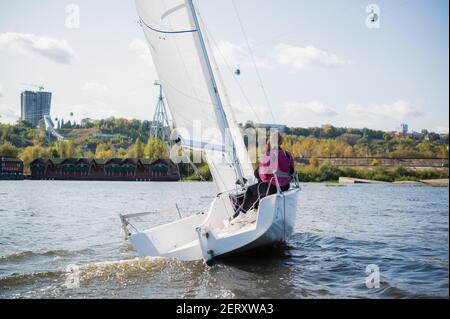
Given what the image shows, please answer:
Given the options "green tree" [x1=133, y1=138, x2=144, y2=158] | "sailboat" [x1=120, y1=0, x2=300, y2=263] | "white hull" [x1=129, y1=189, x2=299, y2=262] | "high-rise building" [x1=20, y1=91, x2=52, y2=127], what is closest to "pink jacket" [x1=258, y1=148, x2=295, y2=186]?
"sailboat" [x1=120, y1=0, x2=300, y2=263]

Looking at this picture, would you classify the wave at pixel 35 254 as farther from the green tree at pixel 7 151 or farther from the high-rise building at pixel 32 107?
the high-rise building at pixel 32 107

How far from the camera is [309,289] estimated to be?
27.8ft

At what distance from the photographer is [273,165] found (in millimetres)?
11000

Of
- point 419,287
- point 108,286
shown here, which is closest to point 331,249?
point 419,287

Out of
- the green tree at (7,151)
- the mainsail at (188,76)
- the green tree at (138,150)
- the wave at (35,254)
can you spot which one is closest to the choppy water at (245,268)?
the wave at (35,254)

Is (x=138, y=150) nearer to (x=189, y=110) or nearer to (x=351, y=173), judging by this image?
(x=351, y=173)

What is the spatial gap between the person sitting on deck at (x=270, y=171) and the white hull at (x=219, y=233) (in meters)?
0.46

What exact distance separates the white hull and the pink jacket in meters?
0.57

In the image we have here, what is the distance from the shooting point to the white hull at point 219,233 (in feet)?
31.4

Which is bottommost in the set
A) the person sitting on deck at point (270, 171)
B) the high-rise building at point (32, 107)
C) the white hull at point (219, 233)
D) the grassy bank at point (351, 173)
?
the grassy bank at point (351, 173)

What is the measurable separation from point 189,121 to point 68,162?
8979 centimetres

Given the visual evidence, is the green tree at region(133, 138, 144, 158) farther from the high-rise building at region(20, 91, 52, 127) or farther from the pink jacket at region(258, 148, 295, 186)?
the pink jacket at region(258, 148, 295, 186)

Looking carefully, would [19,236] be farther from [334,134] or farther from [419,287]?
[334,134]
